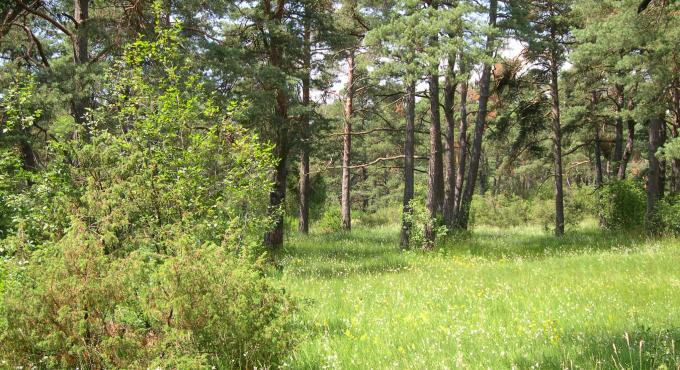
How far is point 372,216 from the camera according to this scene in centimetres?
3912

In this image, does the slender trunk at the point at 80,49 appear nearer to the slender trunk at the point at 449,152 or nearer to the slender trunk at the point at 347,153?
the slender trunk at the point at 449,152

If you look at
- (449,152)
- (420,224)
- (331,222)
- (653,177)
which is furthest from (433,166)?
(331,222)

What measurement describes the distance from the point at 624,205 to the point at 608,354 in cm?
1763

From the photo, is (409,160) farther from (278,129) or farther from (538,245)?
(538,245)

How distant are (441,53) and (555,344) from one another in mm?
8396

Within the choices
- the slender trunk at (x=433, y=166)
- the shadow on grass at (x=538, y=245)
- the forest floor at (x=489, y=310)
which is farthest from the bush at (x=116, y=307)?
the slender trunk at (x=433, y=166)

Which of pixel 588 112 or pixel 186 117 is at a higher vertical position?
pixel 588 112

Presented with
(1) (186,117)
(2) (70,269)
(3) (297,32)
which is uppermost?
(3) (297,32)

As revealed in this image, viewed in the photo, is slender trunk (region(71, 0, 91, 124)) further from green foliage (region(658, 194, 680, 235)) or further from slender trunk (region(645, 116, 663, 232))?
slender trunk (region(645, 116, 663, 232))

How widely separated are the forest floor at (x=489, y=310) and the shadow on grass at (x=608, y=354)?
1 centimetres

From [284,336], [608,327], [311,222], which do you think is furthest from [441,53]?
[311,222]

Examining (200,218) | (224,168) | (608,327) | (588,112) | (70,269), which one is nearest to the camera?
(70,269)

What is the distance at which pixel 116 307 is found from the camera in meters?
3.91

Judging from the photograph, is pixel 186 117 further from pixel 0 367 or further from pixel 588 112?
pixel 588 112
